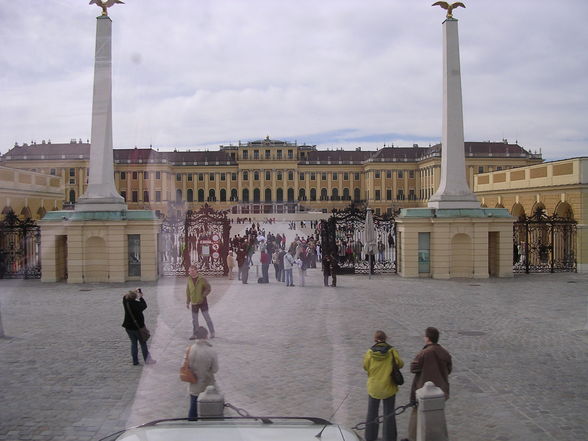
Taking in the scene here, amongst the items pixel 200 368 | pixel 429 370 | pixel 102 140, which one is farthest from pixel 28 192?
pixel 429 370

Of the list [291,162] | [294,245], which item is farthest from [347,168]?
[294,245]

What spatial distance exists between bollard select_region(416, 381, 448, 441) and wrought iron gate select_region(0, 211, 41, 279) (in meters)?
20.5

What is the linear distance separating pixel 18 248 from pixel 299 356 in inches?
774

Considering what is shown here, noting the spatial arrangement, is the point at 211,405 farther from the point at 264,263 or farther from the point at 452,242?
the point at 452,242

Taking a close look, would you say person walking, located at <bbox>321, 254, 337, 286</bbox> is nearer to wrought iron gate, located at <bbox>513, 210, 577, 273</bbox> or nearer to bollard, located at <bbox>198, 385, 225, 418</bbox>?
wrought iron gate, located at <bbox>513, 210, 577, 273</bbox>

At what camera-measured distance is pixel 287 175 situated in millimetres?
119562

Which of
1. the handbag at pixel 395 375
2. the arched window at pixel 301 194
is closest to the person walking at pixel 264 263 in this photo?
the handbag at pixel 395 375

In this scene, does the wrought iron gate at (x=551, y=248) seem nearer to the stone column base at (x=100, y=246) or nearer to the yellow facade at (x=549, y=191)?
the yellow facade at (x=549, y=191)

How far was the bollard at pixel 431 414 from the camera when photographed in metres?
6.61

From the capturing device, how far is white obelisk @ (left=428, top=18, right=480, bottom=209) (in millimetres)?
23359

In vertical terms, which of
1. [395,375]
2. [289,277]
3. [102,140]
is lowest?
[395,375]

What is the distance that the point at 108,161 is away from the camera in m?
23.2

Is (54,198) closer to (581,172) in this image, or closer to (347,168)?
(581,172)

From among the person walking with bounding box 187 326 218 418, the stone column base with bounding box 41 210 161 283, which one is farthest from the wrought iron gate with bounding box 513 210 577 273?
the person walking with bounding box 187 326 218 418
